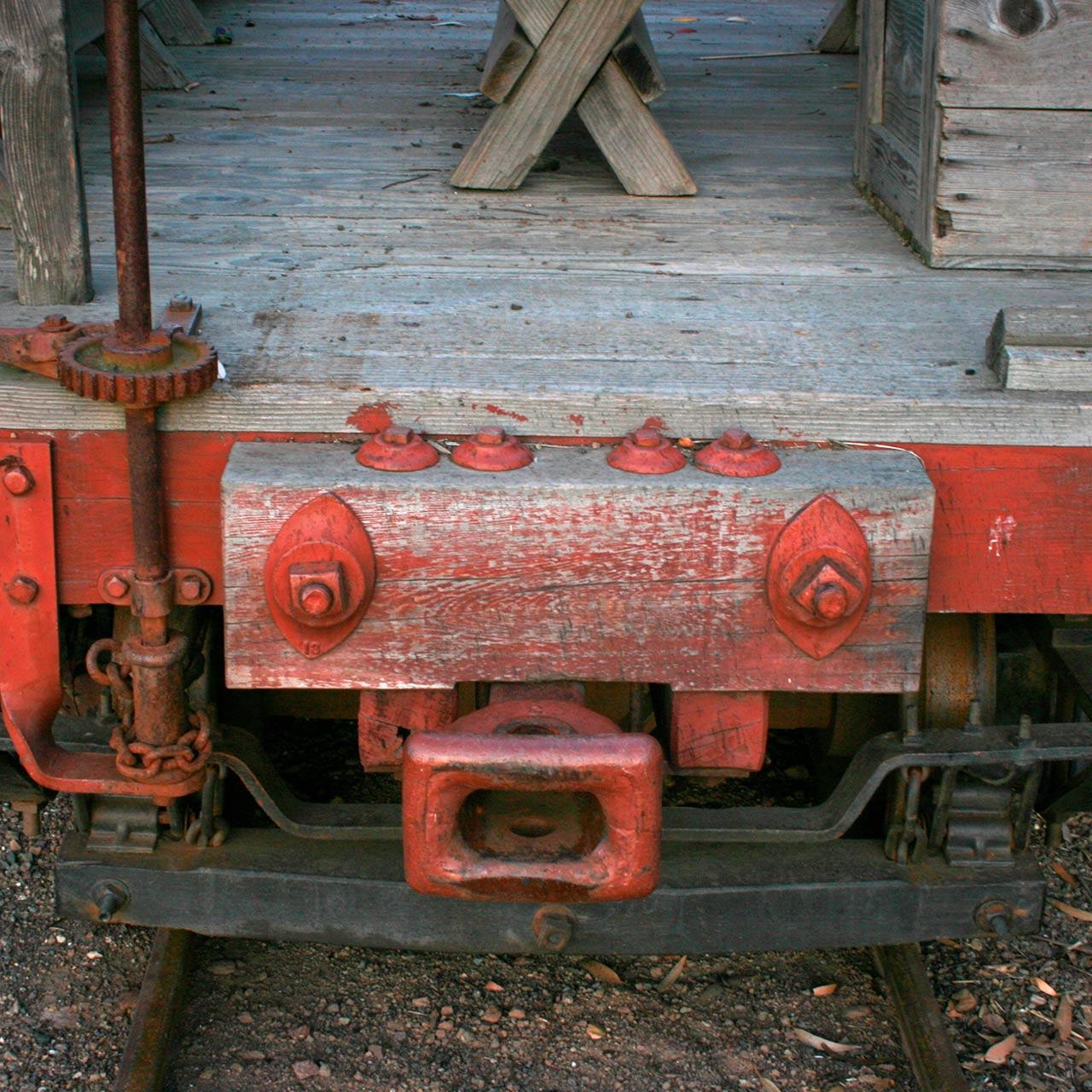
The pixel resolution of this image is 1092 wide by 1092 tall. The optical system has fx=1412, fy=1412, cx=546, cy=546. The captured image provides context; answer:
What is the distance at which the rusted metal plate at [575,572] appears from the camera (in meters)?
1.92

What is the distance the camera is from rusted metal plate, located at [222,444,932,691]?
75.7 inches

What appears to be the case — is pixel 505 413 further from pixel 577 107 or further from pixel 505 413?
pixel 577 107

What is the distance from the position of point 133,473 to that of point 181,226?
1.13 meters

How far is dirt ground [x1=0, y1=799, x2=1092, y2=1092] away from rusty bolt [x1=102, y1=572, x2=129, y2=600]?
3.20 feet

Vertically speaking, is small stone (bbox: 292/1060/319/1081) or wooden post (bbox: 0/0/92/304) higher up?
wooden post (bbox: 0/0/92/304)

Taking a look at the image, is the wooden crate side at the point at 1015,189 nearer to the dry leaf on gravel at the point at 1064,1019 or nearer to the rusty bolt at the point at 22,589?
the dry leaf on gravel at the point at 1064,1019

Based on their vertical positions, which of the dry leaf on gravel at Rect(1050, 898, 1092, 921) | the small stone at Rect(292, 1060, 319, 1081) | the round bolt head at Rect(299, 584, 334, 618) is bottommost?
the dry leaf on gravel at Rect(1050, 898, 1092, 921)

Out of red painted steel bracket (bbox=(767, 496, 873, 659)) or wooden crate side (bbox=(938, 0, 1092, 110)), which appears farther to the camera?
wooden crate side (bbox=(938, 0, 1092, 110))

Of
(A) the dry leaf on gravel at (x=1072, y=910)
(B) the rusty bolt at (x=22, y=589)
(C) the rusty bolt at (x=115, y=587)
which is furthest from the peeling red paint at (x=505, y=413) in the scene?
(A) the dry leaf on gravel at (x=1072, y=910)

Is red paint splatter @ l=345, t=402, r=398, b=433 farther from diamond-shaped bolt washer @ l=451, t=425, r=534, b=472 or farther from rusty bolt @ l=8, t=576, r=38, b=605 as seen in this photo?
rusty bolt @ l=8, t=576, r=38, b=605

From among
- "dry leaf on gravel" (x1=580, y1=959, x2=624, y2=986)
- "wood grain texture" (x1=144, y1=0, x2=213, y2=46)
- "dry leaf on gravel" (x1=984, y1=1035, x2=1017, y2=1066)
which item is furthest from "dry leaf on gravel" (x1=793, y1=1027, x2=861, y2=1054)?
"wood grain texture" (x1=144, y1=0, x2=213, y2=46)

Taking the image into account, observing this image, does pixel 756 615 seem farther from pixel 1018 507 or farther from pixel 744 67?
pixel 744 67

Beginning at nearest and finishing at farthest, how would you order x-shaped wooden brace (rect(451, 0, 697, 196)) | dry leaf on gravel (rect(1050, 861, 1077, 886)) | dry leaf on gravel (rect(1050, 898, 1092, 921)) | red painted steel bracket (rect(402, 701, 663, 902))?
red painted steel bracket (rect(402, 701, 663, 902)) → x-shaped wooden brace (rect(451, 0, 697, 196)) → dry leaf on gravel (rect(1050, 898, 1092, 921)) → dry leaf on gravel (rect(1050, 861, 1077, 886))

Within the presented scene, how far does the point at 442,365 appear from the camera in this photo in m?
2.18
